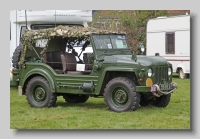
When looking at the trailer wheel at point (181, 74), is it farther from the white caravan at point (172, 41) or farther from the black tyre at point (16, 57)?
the black tyre at point (16, 57)

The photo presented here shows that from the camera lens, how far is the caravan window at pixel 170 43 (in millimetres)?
17641

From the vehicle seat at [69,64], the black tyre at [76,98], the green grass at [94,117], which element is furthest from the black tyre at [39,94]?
the black tyre at [76,98]

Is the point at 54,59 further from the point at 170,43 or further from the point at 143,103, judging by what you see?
the point at 170,43

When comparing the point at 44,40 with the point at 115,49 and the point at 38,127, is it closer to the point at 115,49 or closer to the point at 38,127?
the point at 115,49

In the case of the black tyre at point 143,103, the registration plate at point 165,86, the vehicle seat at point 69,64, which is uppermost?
the vehicle seat at point 69,64

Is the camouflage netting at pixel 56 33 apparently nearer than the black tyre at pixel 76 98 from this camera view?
Yes

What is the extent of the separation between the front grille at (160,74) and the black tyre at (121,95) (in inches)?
19.4

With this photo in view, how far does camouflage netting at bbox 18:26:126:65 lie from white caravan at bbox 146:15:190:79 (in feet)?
15.5

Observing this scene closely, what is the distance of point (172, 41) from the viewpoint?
17688mm

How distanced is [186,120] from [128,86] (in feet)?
4.07

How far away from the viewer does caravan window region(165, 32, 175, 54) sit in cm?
1764

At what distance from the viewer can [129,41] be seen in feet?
41.7

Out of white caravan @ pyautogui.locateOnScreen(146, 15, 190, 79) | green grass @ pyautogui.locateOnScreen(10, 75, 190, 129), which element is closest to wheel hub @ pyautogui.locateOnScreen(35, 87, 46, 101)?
green grass @ pyautogui.locateOnScreen(10, 75, 190, 129)

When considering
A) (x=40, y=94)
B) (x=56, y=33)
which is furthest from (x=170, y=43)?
(x=40, y=94)
